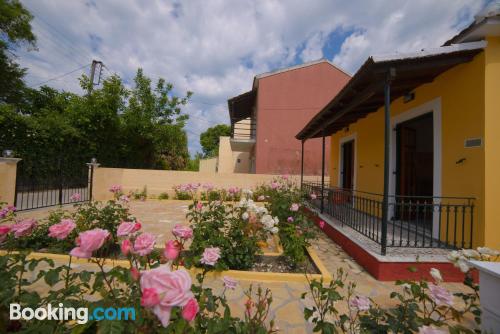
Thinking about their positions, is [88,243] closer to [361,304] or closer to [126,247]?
[126,247]

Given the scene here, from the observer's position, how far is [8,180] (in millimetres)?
5969

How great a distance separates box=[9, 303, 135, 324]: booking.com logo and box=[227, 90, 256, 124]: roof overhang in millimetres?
14220

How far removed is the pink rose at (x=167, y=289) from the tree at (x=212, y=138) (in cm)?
3870

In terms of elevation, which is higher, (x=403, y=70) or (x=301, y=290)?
(x=403, y=70)

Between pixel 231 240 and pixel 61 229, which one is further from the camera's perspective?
pixel 231 240

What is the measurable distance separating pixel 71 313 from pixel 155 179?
34.9 ft

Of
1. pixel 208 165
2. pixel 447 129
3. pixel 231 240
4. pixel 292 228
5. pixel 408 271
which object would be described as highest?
pixel 447 129

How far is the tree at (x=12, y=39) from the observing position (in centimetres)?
1053

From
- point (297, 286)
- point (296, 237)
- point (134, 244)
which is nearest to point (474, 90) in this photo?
point (296, 237)

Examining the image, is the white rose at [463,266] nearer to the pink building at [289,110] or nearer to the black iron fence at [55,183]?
the black iron fence at [55,183]

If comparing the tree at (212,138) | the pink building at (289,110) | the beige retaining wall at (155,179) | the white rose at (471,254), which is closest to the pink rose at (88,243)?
the white rose at (471,254)

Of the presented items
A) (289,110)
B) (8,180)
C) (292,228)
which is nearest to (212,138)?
(289,110)

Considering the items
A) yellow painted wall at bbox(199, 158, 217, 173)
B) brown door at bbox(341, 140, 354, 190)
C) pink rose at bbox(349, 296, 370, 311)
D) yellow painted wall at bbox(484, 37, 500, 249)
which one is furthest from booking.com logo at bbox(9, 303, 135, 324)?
yellow painted wall at bbox(199, 158, 217, 173)

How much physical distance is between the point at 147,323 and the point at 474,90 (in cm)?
504
